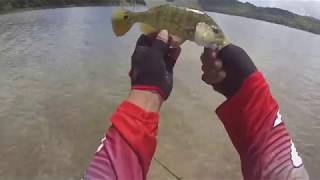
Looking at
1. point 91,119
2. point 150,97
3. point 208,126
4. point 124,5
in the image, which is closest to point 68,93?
point 91,119

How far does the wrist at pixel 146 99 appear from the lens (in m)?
0.56

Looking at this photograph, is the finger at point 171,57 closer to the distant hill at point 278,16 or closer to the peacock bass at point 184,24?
the peacock bass at point 184,24

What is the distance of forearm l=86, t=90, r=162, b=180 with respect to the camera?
21.0 inches

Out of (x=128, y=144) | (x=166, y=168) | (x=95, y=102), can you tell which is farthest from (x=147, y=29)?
(x=95, y=102)

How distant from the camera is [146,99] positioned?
0.57 m

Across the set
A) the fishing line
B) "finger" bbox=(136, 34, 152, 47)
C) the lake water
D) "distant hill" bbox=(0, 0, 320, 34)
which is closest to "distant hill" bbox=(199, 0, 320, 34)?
"distant hill" bbox=(0, 0, 320, 34)

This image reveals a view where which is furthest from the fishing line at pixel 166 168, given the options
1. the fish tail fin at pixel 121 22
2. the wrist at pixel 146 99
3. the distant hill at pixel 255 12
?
the distant hill at pixel 255 12

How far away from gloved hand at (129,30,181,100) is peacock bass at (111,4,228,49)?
3cm

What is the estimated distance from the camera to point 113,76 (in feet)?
12.2

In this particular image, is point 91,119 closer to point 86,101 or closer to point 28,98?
point 86,101

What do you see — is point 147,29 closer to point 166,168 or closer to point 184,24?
point 184,24

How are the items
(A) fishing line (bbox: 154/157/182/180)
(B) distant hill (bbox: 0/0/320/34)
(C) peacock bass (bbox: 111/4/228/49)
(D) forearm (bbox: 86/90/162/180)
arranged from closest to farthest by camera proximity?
(D) forearm (bbox: 86/90/162/180) < (C) peacock bass (bbox: 111/4/228/49) < (A) fishing line (bbox: 154/157/182/180) < (B) distant hill (bbox: 0/0/320/34)

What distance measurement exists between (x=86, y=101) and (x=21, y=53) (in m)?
1.34

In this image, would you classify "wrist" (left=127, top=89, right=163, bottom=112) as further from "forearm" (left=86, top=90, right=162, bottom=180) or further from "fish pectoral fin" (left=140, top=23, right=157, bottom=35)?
"fish pectoral fin" (left=140, top=23, right=157, bottom=35)
